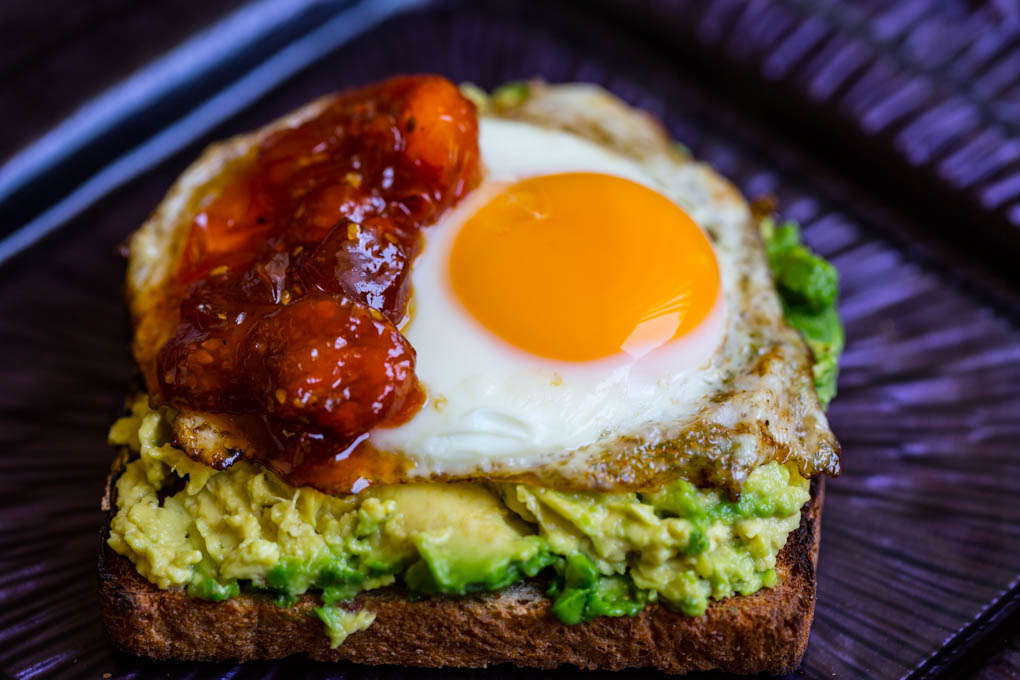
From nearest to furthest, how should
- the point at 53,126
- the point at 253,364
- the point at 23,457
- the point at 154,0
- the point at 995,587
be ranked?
1. the point at 253,364
2. the point at 995,587
3. the point at 23,457
4. the point at 53,126
5. the point at 154,0

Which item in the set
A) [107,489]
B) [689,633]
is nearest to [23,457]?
[107,489]

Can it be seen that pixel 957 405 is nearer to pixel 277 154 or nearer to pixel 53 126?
pixel 277 154

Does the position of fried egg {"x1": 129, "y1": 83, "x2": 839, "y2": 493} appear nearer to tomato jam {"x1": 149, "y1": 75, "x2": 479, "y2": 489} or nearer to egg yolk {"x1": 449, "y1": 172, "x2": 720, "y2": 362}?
egg yolk {"x1": 449, "y1": 172, "x2": 720, "y2": 362}

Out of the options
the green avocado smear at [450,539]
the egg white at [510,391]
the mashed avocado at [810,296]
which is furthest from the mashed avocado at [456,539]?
the mashed avocado at [810,296]

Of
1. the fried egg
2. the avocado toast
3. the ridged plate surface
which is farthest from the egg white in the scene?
the ridged plate surface

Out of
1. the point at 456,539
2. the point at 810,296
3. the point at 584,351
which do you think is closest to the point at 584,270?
the point at 584,351

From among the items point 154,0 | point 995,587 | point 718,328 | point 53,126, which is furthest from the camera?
point 154,0

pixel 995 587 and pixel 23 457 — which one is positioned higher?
pixel 23 457
